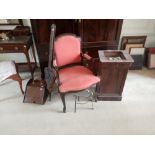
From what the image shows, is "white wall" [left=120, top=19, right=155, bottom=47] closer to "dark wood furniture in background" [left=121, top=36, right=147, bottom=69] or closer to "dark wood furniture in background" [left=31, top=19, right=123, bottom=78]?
"dark wood furniture in background" [left=121, top=36, right=147, bottom=69]

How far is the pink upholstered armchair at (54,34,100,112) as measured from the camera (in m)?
1.78

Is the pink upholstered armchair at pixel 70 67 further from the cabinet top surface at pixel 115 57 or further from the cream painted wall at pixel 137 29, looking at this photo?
the cream painted wall at pixel 137 29

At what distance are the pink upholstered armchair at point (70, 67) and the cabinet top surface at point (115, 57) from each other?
24 centimetres

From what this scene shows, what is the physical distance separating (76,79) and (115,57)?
58 centimetres

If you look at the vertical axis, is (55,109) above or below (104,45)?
below

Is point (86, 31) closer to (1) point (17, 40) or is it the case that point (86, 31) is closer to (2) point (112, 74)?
(2) point (112, 74)

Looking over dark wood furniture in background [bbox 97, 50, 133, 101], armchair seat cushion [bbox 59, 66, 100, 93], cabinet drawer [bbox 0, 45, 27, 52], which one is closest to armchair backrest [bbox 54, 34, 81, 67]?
armchair seat cushion [bbox 59, 66, 100, 93]

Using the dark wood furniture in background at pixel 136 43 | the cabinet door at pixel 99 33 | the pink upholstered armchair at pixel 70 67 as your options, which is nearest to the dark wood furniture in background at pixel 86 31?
the cabinet door at pixel 99 33

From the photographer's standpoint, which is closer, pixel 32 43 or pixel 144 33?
pixel 32 43

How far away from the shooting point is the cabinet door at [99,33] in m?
2.13
